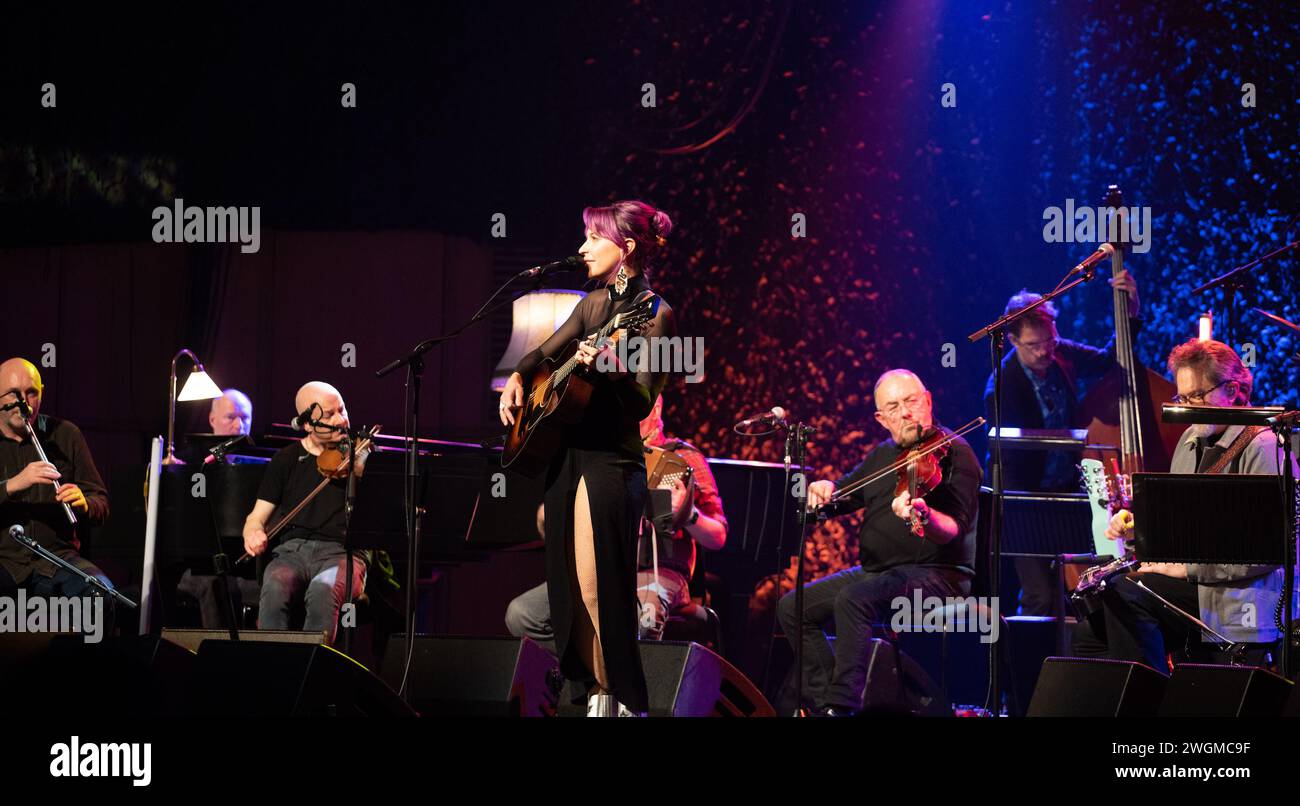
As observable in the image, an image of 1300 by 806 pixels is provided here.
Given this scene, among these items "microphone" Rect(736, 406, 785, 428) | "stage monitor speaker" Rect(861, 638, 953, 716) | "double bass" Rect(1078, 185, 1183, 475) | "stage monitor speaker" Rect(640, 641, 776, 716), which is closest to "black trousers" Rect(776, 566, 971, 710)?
"stage monitor speaker" Rect(861, 638, 953, 716)

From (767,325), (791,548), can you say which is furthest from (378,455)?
(767,325)

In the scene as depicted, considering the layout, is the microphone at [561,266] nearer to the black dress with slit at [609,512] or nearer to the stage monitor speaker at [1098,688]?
the black dress with slit at [609,512]

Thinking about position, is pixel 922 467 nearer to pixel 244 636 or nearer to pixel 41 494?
pixel 244 636

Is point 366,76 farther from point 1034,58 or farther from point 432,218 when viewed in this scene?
point 1034,58

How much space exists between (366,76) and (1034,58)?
3.85 meters

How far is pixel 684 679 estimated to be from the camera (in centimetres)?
431

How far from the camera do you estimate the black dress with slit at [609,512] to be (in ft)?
12.5

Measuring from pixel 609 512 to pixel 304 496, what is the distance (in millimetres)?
2857

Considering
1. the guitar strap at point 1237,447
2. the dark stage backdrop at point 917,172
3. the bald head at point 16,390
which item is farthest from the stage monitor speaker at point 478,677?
the dark stage backdrop at point 917,172

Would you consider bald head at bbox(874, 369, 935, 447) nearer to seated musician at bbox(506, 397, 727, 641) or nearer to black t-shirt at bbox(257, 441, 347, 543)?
seated musician at bbox(506, 397, 727, 641)

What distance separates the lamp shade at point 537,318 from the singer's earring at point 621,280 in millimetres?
3061

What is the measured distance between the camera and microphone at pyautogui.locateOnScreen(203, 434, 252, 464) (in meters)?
6.27

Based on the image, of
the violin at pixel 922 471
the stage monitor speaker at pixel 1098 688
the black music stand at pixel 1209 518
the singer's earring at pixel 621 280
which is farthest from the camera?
the violin at pixel 922 471
